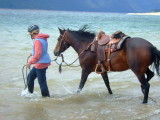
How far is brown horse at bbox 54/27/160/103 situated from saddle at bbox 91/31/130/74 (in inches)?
3.5

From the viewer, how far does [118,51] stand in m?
6.71

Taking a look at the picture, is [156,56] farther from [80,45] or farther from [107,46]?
[80,45]

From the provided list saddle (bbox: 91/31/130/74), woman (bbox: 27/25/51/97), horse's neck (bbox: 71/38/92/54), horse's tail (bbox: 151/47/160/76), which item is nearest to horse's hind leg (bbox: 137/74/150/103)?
horse's tail (bbox: 151/47/160/76)

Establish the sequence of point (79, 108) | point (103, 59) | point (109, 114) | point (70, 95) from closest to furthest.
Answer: point (109, 114)
point (79, 108)
point (103, 59)
point (70, 95)

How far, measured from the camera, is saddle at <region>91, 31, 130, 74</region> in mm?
6750

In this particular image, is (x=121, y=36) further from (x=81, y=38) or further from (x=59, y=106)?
(x=59, y=106)

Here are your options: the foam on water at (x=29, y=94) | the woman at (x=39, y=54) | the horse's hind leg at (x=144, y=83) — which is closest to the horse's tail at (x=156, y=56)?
the horse's hind leg at (x=144, y=83)

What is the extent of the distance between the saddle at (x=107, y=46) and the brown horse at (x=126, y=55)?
0.29 feet

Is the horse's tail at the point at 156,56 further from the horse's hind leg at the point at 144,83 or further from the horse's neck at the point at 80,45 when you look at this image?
the horse's neck at the point at 80,45

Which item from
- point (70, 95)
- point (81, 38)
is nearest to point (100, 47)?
point (81, 38)

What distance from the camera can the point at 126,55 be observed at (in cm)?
660

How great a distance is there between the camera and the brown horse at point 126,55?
638cm

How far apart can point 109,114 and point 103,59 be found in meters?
1.46

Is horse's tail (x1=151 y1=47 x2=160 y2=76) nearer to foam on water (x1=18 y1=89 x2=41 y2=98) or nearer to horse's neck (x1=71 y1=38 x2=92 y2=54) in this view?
horse's neck (x1=71 y1=38 x2=92 y2=54)
